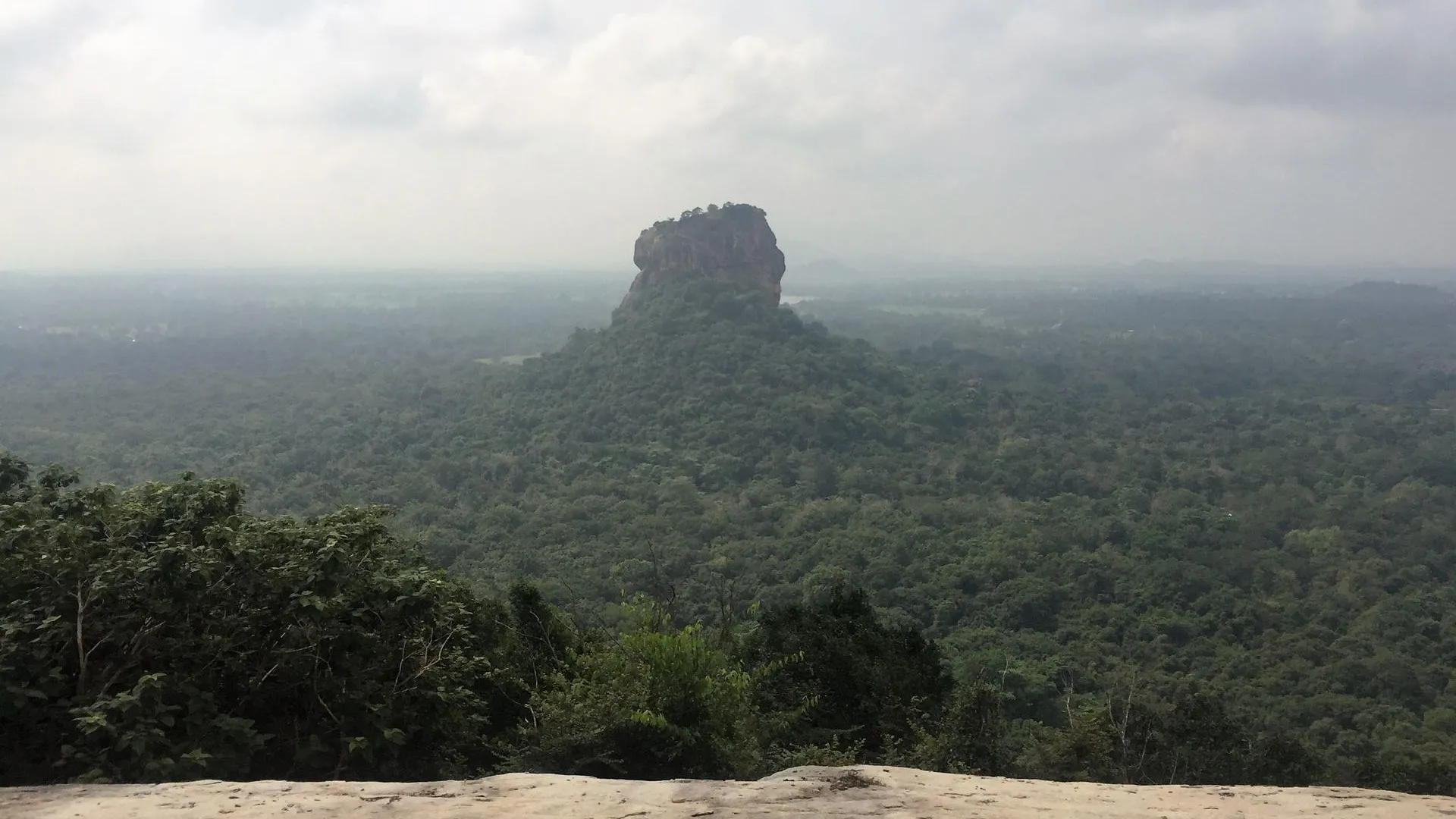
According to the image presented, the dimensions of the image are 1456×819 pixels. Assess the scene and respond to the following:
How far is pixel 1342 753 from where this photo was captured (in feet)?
50.9

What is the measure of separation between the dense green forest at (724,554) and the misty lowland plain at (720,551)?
0.07 meters

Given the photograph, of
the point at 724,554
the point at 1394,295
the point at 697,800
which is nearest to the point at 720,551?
the point at 724,554

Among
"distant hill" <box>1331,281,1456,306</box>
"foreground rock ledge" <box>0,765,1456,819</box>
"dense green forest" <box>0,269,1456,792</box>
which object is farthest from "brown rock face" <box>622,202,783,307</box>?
"distant hill" <box>1331,281,1456,306</box>

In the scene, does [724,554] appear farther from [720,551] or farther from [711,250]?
[711,250]

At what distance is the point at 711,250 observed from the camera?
57.8m

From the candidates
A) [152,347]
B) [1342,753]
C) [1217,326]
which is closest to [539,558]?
[1342,753]

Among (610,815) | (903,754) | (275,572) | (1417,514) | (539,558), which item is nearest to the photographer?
(610,815)

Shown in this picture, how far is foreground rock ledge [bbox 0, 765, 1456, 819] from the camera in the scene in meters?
4.04

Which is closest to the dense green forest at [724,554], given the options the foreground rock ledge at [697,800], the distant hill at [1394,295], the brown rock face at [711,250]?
the foreground rock ledge at [697,800]

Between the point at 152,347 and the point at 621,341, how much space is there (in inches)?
1886

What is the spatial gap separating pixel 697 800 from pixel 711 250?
2181 inches

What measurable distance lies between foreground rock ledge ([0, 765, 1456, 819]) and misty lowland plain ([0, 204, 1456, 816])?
2.02 ft

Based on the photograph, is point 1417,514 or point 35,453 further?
point 35,453

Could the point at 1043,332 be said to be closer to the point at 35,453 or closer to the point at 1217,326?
the point at 1217,326
